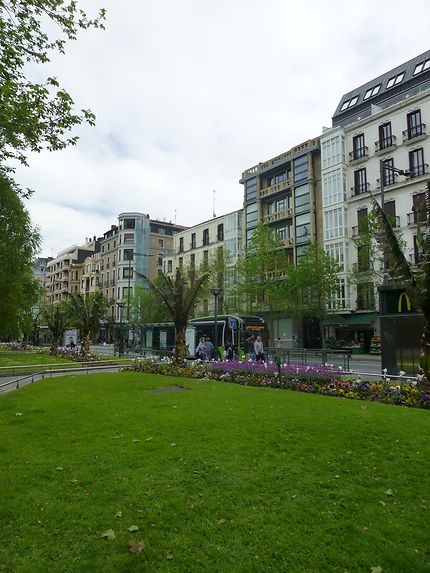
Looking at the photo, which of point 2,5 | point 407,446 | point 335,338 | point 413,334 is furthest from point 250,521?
point 335,338

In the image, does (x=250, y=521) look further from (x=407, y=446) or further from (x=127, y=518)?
(x=407, y=446)

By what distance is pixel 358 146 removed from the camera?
43.1 m

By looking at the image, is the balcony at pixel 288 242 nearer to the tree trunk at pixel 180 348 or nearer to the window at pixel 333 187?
the window at pixel 333 187

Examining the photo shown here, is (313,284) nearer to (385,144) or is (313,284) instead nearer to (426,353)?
(385,144)

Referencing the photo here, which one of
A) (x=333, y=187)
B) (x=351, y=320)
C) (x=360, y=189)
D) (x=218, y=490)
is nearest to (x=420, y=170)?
(x=360, y=189)

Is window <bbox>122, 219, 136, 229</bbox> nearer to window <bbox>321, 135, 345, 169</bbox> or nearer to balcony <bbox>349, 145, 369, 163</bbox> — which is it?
window <bbox>321, 135, 345, 169</bbox>

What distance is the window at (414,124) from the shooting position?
3753 cm

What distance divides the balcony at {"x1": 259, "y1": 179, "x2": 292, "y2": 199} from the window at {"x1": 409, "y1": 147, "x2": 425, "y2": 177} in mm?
13822

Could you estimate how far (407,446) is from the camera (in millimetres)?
6992

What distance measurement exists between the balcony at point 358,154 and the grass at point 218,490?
3681 cm

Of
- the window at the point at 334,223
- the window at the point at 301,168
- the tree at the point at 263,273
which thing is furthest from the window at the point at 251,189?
the window at the point at 334,223

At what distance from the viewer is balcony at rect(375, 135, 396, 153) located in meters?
39.4

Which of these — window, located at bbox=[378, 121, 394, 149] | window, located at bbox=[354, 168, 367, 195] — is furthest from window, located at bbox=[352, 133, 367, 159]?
window, located at bbox=[378, 121, 394, 149]

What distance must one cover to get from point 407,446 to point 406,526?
268 centimetres
